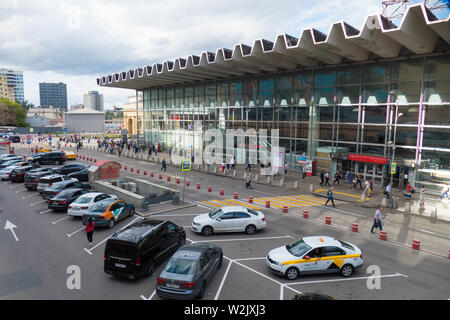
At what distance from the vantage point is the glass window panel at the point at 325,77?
1225 inches

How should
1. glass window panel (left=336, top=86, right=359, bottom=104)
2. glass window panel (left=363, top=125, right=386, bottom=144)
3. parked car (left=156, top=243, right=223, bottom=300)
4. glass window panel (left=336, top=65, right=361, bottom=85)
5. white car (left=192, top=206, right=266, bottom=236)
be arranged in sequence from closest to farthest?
parked car (left=156, top=243, right=223, bottom=300) < white car (left=192, top=206, right=266, bottom=236) < glass window panel (left=363, top=125, right=386, bottom=144) < glass window panel (left=336, top=65, right=361, bottom=85) < glass window panel (left=336, top=86, right=359, bottom=104)

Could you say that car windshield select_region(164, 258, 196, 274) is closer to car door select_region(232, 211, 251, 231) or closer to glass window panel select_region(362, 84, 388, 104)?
car door select_region(232, 211, 251, 231)

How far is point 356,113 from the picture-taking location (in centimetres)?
2952

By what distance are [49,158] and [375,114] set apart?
38.5 meters

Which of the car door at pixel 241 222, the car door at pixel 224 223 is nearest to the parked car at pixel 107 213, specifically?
the car door at pixel 224 223

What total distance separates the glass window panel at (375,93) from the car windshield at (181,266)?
25232 millimetres

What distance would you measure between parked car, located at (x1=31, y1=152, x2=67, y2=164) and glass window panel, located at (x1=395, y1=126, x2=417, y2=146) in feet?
129

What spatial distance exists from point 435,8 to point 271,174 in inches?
781

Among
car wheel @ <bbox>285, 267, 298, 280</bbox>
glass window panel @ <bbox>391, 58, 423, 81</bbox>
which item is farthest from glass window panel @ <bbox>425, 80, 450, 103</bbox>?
car wheel @ <bbox>285, 267, 298, 280</bbox>

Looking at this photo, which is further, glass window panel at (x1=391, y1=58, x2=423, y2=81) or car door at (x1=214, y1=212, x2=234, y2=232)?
glass window panel at (x1=391, y1=58, x2=423, y2=81)

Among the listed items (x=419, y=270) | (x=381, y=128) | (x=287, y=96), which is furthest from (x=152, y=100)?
(x=419, y=270)

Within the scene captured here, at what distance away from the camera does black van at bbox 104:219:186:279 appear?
994 cm

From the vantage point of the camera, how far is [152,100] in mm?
57219

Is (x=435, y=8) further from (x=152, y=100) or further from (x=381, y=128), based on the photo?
(x=152, y=100)
